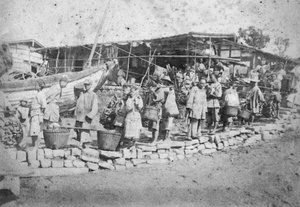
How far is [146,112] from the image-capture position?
272 inches

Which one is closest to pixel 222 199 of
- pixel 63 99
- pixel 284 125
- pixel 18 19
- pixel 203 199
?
pixel 203 199

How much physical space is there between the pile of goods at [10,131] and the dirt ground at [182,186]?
41.8 inches

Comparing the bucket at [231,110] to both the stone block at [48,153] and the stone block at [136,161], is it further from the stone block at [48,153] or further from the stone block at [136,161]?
the stone block at [48,153]

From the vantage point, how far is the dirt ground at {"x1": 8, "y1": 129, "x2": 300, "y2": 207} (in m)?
5.20

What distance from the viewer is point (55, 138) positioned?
5.88 meters

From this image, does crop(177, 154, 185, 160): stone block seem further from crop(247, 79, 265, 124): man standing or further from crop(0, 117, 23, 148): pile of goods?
crop(0, 117, 23, 148): pile of goods

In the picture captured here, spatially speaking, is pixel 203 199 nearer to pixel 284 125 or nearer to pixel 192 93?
pixel 192 93

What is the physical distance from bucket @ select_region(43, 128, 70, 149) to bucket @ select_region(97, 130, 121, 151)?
785 millimetres

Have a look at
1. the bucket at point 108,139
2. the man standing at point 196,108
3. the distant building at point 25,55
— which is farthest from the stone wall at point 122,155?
the distant building at point 25,55

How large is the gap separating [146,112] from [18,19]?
4.12 m

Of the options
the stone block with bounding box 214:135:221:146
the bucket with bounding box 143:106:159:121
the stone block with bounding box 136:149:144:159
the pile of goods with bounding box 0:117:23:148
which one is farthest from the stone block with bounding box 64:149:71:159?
the stone block with bounding box 214:135:221:146

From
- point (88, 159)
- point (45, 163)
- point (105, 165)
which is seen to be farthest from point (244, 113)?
point (45, 163)

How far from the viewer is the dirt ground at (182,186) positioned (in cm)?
520

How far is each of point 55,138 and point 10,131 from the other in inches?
38.6
